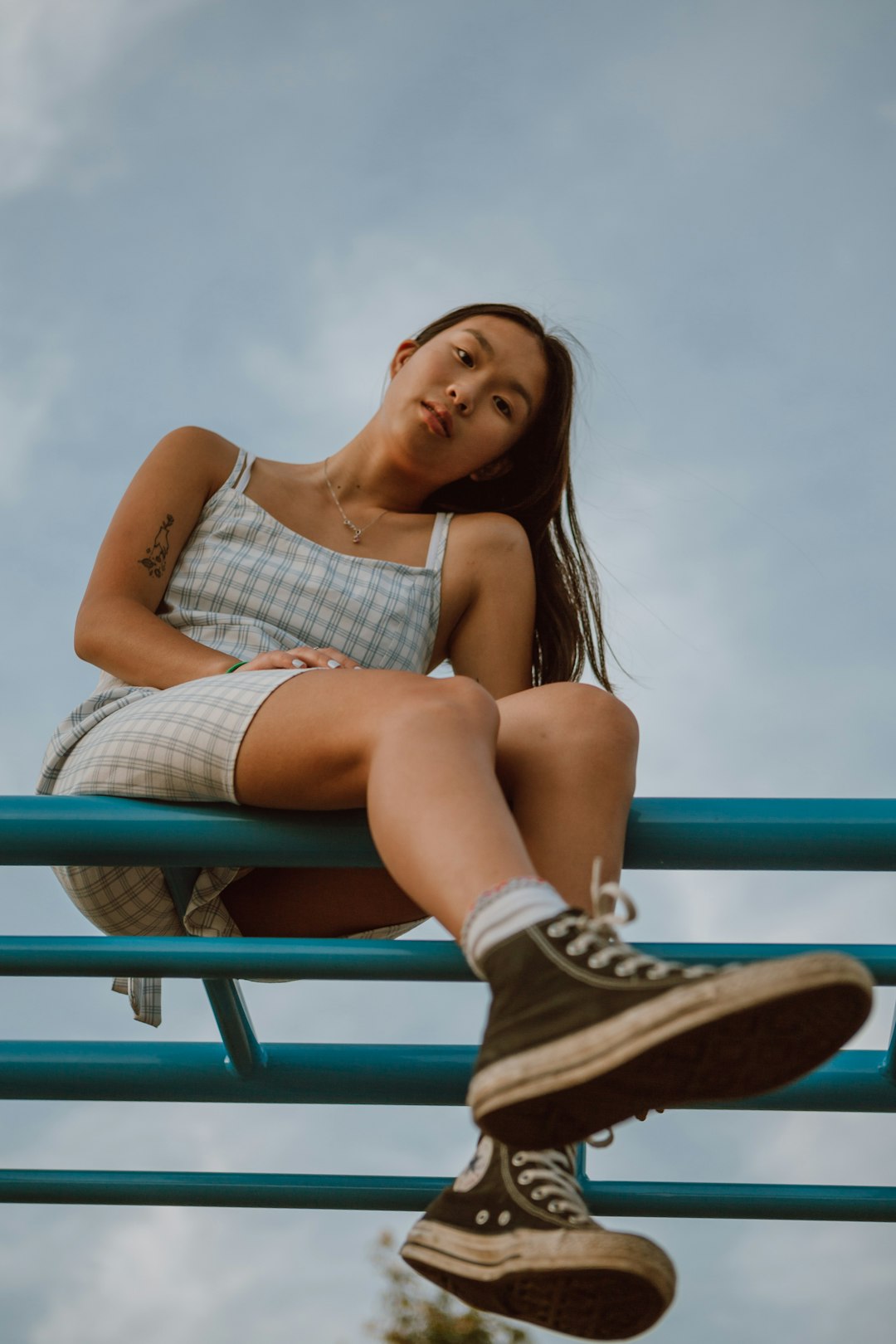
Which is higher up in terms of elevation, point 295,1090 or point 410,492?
point 410,492

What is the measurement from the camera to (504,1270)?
34.4 inches

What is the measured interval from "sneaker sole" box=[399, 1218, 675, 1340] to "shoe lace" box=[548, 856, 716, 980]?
170mm

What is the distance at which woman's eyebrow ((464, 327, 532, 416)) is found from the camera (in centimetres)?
196

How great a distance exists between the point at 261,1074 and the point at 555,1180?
58 cm

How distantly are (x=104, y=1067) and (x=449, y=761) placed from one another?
661 millimetres

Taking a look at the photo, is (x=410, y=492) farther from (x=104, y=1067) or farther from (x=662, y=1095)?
(x=662, y=1095)

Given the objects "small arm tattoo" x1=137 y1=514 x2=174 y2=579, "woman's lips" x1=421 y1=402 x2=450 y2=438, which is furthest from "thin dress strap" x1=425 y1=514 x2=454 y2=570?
"small arm tattoo" x1=137 y1=514 x2=174 y2=579

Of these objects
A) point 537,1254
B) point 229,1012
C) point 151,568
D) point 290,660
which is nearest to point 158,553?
point 151,568

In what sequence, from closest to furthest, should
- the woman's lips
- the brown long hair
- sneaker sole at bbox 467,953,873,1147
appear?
sneaker sole at bbox 467,953,873,1147 → the woman's lips → the brown long hair

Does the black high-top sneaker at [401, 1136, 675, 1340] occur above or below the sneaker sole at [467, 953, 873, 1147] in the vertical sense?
below

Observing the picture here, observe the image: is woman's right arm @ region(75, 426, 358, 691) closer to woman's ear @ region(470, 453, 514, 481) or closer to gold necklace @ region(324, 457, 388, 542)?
gold necklace @ region(324, 457, 388, 542)

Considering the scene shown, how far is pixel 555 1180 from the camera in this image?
93 centimetres

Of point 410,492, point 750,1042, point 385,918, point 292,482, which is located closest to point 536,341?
point 410,492

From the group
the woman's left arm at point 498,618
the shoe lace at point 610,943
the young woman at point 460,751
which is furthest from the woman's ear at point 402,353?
the shoe lace at point 610,943
